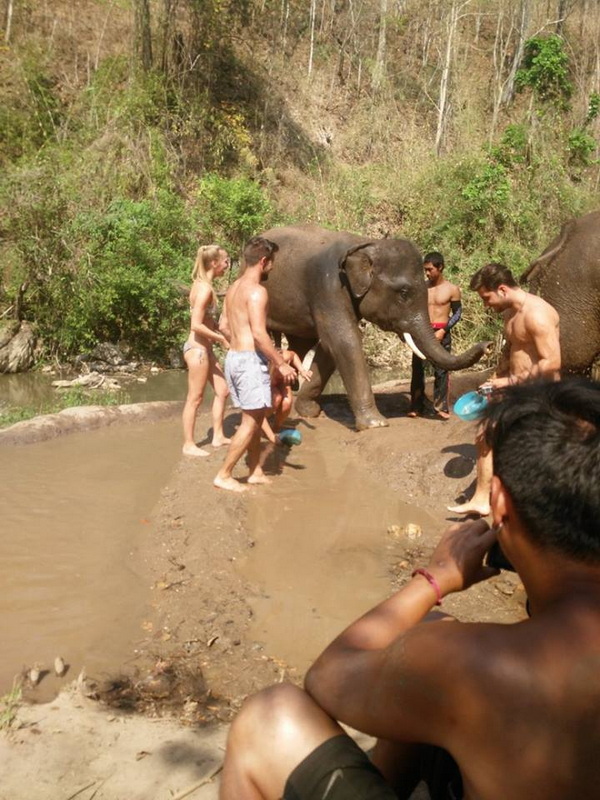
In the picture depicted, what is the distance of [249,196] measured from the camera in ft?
49.5

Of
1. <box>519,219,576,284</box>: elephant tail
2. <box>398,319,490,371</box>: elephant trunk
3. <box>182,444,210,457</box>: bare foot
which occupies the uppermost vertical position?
<box>519,219,576,284</box>: elephant tail

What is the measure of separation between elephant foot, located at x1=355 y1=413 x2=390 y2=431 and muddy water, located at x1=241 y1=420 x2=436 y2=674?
0.55 m

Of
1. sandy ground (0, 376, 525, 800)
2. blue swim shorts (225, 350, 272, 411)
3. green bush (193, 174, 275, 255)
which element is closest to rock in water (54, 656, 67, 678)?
sandy ground (0, 376, 525, 800)

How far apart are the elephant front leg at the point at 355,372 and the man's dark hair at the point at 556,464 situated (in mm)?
6580

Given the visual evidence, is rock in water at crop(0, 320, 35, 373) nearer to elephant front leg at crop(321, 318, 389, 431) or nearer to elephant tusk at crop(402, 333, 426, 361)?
elephant front leg at crop(321, 318, 389, 431)

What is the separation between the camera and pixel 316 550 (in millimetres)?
5660

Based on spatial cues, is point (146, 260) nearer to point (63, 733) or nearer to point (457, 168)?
point (457, 168)

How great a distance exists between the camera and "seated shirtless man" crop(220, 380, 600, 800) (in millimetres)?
1580

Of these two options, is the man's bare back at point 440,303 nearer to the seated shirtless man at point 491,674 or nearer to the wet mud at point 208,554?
the wet mud at point 208,554

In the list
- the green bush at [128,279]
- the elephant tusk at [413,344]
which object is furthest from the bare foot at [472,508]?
the green bush at [128,279]

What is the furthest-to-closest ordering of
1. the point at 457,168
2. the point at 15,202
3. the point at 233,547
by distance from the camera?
the point at 457,168 < the point at 15,202 < the point at 233,547

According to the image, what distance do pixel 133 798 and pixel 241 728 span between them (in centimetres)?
103

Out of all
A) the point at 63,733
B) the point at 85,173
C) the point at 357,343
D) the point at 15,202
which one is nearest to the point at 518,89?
the point at 85,173

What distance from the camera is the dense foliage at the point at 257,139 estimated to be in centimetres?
1342
